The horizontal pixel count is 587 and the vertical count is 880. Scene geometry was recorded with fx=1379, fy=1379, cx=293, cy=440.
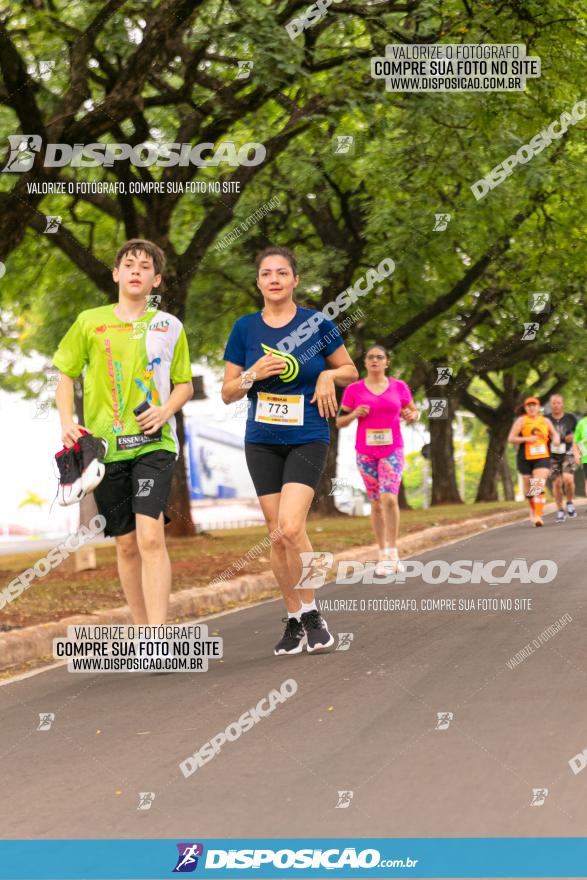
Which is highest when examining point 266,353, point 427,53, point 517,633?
point 427,53

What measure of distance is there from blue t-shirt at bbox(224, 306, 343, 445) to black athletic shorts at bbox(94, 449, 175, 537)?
66 centimetres

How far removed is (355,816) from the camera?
4.32 meters

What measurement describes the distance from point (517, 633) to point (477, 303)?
917 inches

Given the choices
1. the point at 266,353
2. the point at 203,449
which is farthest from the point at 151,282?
the point at 203,449

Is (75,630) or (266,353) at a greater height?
(266,353)

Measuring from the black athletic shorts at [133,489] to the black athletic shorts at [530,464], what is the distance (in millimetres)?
12802

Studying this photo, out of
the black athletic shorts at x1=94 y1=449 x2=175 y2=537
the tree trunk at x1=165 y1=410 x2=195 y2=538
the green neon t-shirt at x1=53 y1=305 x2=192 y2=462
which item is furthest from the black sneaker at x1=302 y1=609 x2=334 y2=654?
the tree trunk at x1=165 y1=410 x2=195 y2=538

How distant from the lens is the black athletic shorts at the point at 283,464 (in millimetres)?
7707

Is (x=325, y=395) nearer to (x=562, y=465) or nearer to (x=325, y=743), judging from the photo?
(x=325, y=743)

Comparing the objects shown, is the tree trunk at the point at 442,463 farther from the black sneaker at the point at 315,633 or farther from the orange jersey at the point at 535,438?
the black sneaker at the point at 315,633

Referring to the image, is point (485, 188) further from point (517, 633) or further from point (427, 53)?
point (517, 633)

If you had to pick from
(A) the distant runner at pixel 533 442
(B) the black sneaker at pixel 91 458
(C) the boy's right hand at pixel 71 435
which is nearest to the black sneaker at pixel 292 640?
(B) the black sneaker at pixel 91 458

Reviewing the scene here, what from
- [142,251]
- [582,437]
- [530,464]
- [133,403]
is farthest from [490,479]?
[133,403]

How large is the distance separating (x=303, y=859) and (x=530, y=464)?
635 inches
